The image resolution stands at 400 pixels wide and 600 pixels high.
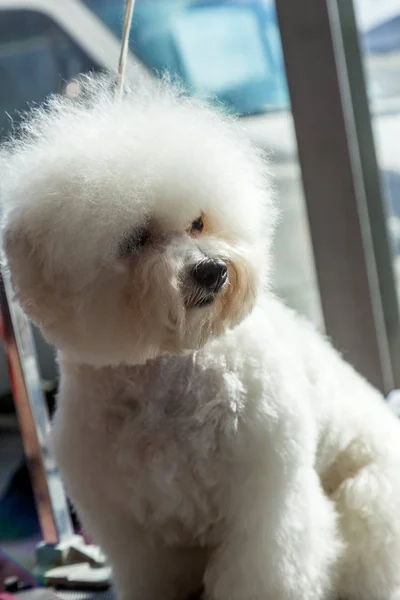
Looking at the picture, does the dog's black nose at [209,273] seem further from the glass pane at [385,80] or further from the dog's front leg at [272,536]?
the glass pane at [385,80]

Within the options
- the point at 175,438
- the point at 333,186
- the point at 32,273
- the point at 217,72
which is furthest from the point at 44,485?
the point at 217,72

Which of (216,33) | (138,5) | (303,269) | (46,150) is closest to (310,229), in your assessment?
(303,269)

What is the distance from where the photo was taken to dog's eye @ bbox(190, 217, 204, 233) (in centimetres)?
111

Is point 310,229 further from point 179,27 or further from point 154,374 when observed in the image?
point 154,374

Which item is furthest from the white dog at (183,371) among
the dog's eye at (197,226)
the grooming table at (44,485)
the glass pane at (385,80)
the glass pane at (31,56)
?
the glass pane at (31,56)

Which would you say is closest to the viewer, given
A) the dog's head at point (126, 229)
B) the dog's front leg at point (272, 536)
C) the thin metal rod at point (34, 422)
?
the dog's head at point (126, 229)

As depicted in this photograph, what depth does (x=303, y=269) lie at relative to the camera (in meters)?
2.07

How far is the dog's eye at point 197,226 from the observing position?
111cm

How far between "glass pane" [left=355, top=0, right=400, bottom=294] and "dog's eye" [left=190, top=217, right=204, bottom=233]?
90 cm

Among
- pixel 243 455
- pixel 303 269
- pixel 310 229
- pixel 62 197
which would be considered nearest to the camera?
pixel 62 197

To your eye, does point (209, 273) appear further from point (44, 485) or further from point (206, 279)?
point (44, 485)

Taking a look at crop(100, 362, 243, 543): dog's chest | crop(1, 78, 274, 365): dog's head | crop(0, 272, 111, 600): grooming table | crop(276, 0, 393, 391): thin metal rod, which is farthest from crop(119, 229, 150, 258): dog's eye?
crop(276, 0, 393, 391): thin metal rod

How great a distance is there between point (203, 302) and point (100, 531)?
1.63ft

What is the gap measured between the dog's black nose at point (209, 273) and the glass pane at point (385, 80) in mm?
987
